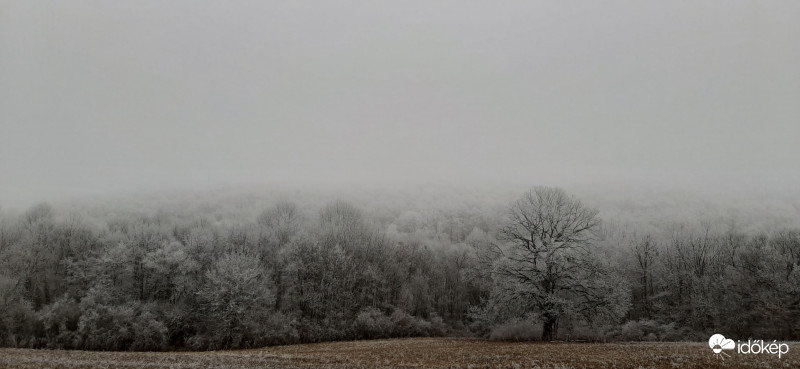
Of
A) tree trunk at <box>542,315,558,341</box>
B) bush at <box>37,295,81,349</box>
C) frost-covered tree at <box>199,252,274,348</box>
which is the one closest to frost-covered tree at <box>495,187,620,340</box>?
→ tree trunk at <box>542,315,558,341</box>

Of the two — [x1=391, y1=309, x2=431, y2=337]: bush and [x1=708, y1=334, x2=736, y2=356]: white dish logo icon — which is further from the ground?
[x1=708, y1=334, x2=736, y2=356]: white dish logo icon

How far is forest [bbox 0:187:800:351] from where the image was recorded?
4528cm

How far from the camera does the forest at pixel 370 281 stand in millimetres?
45281

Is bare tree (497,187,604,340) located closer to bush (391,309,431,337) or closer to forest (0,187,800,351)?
forest (0,187,800,351)

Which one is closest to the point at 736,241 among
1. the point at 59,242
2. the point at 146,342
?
the point at 146,342

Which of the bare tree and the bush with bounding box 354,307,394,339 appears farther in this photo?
the bush with bounding box 354,307,394,339

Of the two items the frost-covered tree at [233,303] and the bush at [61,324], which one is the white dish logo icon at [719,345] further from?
the bush at [61,324]

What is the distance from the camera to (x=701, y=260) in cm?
7638

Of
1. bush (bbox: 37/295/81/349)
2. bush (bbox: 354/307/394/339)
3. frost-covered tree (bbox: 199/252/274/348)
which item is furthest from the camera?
bush (bbox: 354/307/394/339)

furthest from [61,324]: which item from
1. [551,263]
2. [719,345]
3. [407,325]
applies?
[719,345]

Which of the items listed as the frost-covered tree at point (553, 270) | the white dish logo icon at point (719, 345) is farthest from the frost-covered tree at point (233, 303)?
the white dish logo icon at point (719, 345)

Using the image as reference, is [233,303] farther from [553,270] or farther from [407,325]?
[553,270]

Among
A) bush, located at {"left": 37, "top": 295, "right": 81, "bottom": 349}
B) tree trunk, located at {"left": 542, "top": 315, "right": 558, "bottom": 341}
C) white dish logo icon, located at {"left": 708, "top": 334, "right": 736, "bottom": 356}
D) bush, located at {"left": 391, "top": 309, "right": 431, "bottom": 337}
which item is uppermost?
white dish logo icon, located at {"left": 708, "top": 334, "right": 736, "bottom": 356}

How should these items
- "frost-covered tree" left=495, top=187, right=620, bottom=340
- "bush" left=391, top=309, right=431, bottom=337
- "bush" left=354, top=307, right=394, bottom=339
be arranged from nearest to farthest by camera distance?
1. "frost-covered tree" left=495, top=187, right=620, bottom=340
2. "bush" left=354, top=307, right=394, bottom=339
3. "bush" left=391, top=309, right=431, bottom=337
